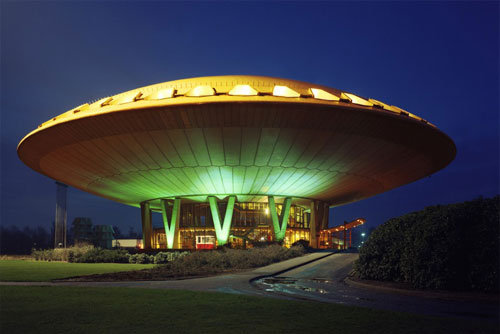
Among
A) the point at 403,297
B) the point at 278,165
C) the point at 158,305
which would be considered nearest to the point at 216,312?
the point at 158,305

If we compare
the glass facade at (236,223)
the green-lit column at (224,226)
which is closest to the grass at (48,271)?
the green-lit column at (224,226)

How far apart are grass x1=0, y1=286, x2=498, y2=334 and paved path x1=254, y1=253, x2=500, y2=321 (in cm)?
108

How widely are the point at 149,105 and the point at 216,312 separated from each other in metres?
14.4

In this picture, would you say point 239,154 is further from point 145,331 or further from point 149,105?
point 145,331

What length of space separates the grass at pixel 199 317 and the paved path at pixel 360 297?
1.08 m

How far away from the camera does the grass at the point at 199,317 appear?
6312 millimetres

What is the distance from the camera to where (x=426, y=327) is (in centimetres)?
643

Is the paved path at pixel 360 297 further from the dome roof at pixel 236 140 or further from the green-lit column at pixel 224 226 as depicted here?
the green-lit column at pixel 224 226

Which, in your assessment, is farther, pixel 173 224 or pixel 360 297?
pixel 173 224

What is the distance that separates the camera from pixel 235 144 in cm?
2333

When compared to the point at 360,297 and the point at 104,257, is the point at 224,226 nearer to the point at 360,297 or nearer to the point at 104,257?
the point at 104,257

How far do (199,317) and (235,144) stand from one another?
16570 mm

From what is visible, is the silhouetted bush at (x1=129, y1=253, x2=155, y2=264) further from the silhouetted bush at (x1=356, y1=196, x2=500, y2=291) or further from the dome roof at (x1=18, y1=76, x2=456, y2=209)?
the silhouetted bush at (x1=356, y1=196, x2=500, y2=291)

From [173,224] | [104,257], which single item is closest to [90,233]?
[173,224]
